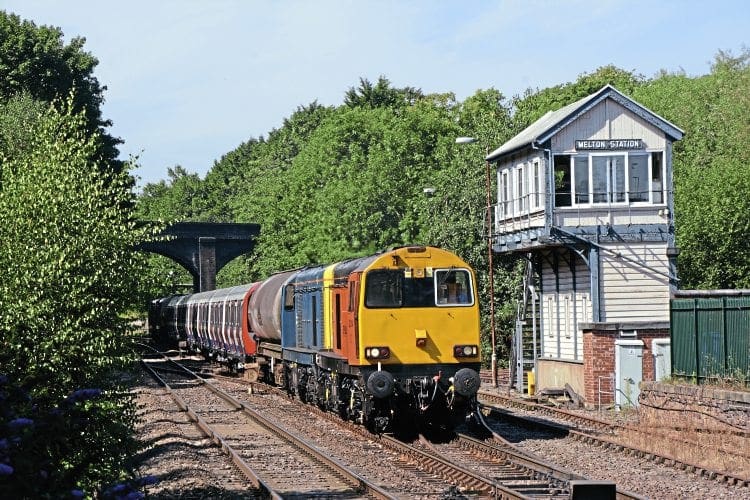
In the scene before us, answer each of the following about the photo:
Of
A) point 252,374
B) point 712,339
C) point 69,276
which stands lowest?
point 252,374

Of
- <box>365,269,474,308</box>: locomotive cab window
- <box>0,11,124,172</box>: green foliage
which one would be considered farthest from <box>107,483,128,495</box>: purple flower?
<box>0,11,124,172</box>: green foliage

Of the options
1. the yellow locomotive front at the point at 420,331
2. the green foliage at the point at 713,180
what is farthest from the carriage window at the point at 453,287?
the green foliage at the point at 713,180

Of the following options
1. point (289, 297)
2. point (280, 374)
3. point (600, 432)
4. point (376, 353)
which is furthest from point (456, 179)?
point (376, 353)

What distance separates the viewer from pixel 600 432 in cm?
2169

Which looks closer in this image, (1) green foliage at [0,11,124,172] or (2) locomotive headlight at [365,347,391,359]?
(2) locomotive headlight at [365,347,391,359]

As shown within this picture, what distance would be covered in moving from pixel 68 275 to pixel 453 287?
736 cm

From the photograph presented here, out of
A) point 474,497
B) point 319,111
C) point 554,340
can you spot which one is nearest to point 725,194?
point 554,340

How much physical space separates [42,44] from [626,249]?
35.0 metres

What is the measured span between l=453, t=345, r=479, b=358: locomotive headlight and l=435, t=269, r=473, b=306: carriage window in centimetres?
83

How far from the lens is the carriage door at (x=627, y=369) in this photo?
26.6 metres

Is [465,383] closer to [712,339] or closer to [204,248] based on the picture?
[712,339]

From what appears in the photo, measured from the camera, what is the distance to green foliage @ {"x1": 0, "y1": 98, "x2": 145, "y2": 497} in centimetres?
1558

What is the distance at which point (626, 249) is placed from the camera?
93.6 ft

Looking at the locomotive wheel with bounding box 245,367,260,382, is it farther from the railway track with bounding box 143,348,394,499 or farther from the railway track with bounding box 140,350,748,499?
the railway track with bounding box 140,350,748,499
